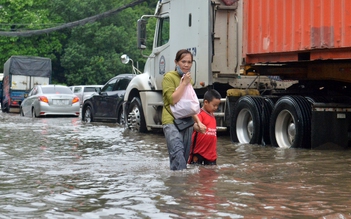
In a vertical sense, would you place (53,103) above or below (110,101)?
below

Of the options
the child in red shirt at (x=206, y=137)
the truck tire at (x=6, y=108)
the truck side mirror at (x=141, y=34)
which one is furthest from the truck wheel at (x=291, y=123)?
the truck tire at (x=6, y=108)

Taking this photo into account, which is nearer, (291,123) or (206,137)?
(206,137)

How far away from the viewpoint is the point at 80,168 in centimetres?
1059

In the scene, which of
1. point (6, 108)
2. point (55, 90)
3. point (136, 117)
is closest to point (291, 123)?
point (136, 117)

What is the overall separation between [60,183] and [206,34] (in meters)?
8.32

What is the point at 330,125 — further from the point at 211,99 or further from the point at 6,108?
the point at 6,108

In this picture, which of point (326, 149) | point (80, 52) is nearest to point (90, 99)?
point (326, 149)

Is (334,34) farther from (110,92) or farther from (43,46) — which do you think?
(43,46)

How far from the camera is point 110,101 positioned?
80.7ft

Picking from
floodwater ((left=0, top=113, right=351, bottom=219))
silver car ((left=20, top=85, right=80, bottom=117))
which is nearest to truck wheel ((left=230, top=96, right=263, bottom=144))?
floodwater ((left=0, top=113, right=351, bottom=219))

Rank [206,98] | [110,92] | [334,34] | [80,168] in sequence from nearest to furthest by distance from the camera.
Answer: [206,98] → [80,168] → [334,34] → [110,92]

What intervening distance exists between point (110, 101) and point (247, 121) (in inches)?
370

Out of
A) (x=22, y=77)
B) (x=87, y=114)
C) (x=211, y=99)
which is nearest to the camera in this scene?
(x=211, y=99)

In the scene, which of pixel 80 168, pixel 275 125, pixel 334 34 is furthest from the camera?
pixel 275 125
